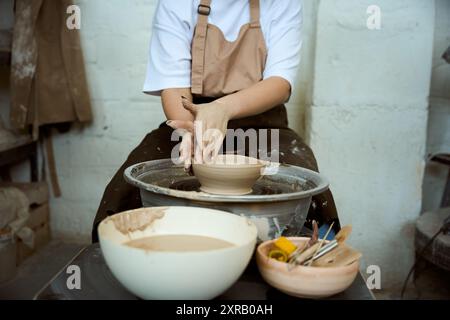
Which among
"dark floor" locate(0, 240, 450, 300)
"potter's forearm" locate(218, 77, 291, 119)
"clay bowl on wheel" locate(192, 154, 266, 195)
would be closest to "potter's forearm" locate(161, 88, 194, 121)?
"potter's forearm" locate(218, 77, 291, 119)

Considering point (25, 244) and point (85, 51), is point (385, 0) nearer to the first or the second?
point (85, 51)

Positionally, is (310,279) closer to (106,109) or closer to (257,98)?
(257,98)

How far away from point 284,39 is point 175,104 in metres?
0.47

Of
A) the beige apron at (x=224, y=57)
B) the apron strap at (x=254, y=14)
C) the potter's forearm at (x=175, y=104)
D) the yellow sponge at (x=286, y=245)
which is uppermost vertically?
the apron strap at (x=254, y=14)

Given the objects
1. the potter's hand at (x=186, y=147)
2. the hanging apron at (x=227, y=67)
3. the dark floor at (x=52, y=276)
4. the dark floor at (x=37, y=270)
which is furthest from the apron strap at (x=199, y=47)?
the dark floor at (x=52, y=276)

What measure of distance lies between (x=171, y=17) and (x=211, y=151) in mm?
713

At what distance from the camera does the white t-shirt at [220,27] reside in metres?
1.58

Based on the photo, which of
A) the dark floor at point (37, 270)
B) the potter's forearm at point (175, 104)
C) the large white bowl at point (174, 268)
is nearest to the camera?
the large white bowl at point (174, 268)

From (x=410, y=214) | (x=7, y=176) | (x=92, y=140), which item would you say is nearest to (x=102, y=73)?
(x=92, y=140)

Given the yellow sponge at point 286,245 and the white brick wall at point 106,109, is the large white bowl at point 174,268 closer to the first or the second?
the yellow sponge at point 286,245

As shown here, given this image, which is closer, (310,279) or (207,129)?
(310,279)

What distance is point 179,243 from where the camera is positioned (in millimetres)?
815

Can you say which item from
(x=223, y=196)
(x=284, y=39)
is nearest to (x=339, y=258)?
(x=223, y=196)

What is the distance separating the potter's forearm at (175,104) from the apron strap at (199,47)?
0.04 m
